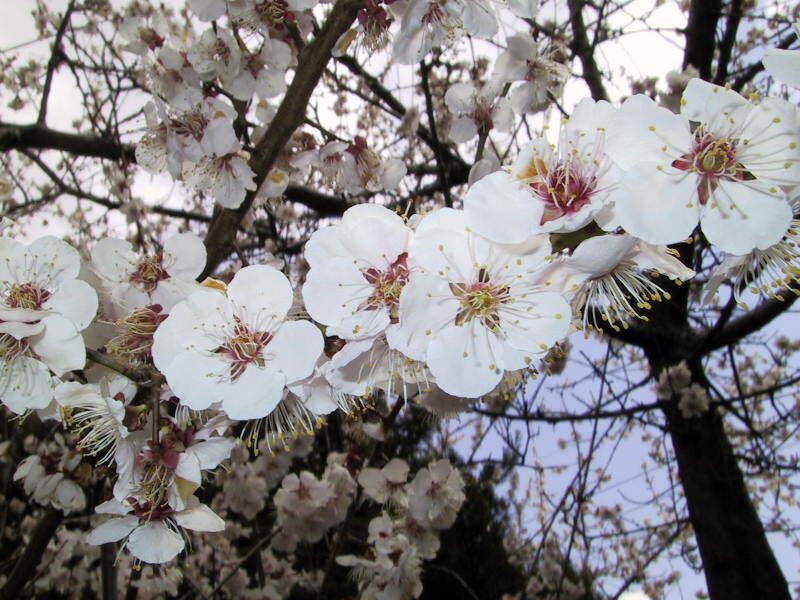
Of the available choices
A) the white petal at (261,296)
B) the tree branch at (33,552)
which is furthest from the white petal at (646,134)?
the tree branch at (33,552)

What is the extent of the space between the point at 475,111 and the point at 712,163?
1090 millimetres

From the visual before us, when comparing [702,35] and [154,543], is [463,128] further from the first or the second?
[702,35]

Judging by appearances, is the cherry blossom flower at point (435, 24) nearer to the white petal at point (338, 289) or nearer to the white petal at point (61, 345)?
the white petal at point (338, 289)

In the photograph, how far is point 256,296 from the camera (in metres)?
0.86

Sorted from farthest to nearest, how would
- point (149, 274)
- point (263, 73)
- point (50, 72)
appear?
point (50, 72), point (263, 73), point (149, 274)

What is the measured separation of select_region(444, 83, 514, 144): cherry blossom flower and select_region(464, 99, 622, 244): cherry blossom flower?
0.98 metres

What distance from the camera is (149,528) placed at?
1001 mm

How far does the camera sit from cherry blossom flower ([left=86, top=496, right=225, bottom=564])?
3.22 feet

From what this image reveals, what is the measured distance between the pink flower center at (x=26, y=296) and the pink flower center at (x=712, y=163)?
38.6 inches

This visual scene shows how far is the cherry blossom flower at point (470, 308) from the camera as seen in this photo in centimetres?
72

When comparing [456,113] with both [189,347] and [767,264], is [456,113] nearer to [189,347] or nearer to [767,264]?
[767,264]

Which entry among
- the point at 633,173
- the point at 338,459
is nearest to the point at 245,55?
the point at 633,173

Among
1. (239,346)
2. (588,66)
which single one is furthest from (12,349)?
(588,66)

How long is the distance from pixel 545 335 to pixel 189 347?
0.50m
